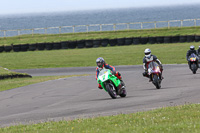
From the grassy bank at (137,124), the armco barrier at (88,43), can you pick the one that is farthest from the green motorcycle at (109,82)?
the armco barrier at (88,43)

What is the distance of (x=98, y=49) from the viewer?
129 ft

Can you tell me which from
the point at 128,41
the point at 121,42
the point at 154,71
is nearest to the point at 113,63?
the point at 128,41

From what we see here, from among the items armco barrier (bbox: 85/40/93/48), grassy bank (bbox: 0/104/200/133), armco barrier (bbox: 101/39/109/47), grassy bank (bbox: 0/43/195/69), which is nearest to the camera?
grassy bank (bbox: 0/104/200/133)

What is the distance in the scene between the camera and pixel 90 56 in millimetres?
35312

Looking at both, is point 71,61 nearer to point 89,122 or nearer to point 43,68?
point 43,68

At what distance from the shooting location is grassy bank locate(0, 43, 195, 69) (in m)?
31.7

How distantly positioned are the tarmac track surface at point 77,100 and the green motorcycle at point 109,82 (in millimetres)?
331

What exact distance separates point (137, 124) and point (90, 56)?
88.7ft

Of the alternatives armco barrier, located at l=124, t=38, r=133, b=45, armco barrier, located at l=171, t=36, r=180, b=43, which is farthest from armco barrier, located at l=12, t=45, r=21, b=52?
armco barrier, located at l=171, t=36, r=180, b=43

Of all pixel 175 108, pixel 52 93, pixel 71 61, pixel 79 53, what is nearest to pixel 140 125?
pixel 175 108

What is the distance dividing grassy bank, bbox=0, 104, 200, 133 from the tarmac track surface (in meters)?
1.12

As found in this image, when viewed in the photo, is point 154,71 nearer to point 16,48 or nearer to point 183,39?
point 183,39

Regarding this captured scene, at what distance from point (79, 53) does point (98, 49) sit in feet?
7.57

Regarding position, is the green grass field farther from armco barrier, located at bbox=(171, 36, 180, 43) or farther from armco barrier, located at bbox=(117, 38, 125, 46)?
armco barrier, located at bbox=(171, 36, 180, 43)
